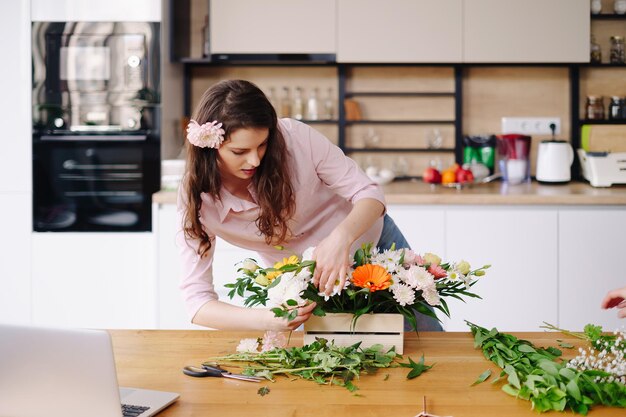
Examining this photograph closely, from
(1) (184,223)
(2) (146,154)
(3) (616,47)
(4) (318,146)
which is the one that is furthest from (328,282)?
(3) (616,47)

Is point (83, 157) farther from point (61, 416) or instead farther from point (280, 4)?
point (61, 416)

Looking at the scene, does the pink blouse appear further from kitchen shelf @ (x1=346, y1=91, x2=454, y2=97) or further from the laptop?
kitchen shelf @ (x1=346, y1=91, x2=454, y2=97)

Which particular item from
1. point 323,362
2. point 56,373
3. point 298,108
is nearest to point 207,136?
point 323,362

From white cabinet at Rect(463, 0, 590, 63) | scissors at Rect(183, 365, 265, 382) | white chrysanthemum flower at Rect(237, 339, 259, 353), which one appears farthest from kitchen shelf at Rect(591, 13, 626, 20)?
scissors at Rect(183, 365, 265, 382)

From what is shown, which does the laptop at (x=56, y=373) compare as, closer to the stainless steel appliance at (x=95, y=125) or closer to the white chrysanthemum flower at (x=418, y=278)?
the white chrysanthemum flower at (x=418, y=278)

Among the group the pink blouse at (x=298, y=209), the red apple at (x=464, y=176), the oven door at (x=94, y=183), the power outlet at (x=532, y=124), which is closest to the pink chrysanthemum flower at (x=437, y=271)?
the pink blouse at (x=298, y=209)

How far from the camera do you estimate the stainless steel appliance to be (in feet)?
12.3

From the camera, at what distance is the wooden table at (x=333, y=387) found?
138cm

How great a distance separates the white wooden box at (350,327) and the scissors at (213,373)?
176 mm

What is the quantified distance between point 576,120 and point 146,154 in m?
2.21

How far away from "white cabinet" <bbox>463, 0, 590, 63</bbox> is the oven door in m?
1.62

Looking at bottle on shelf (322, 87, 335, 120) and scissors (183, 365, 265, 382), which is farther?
bottle on shelf (322, 87, 335, 120)

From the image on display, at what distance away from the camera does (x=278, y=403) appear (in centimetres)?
141

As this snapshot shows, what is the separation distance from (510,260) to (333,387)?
2217 mm
